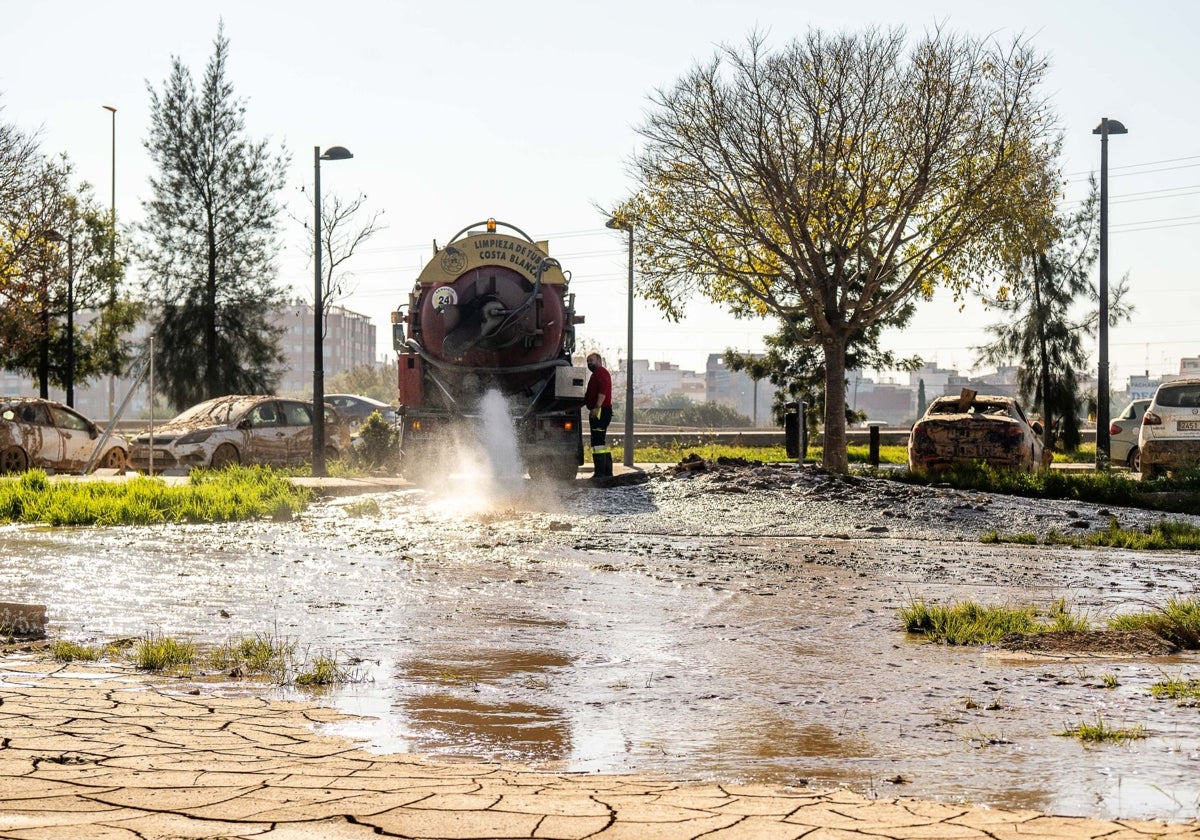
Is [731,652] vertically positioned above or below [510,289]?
below

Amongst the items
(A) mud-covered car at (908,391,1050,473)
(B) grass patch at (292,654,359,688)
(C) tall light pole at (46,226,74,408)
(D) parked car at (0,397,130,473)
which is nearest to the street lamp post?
(C) tall light pole at (46,226,74,408)

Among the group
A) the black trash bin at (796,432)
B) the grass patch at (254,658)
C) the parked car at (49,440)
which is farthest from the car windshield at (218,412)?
the grass patch at (254,658)

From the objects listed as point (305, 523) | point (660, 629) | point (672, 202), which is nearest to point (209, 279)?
point (672, 202)

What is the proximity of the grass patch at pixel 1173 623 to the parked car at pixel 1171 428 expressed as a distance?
47.6 ft

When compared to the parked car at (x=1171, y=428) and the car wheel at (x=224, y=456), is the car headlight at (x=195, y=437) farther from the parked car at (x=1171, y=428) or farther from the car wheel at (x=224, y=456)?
the parked car at (x=1171, y=428)

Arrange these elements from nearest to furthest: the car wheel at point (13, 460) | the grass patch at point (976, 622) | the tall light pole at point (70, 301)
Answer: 1. the grass patch at point (976, 622)
2. the car wheel at point (13, 460)
3. the tall light pole at point (70, 301)

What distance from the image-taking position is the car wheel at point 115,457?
2488 cm

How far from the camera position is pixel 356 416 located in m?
44.4

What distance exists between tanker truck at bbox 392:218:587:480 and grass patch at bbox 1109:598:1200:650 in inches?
508

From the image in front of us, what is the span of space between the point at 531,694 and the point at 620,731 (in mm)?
980

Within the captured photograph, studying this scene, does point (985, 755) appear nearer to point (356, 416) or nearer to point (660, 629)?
point (660, 629)

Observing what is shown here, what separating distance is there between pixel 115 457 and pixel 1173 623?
21.0 meters

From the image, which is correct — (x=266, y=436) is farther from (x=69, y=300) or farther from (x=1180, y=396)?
(x=1180, y=396)

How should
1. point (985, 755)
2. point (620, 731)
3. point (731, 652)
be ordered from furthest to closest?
point (731, 652)
point (620, 731)
point (985, 755)
